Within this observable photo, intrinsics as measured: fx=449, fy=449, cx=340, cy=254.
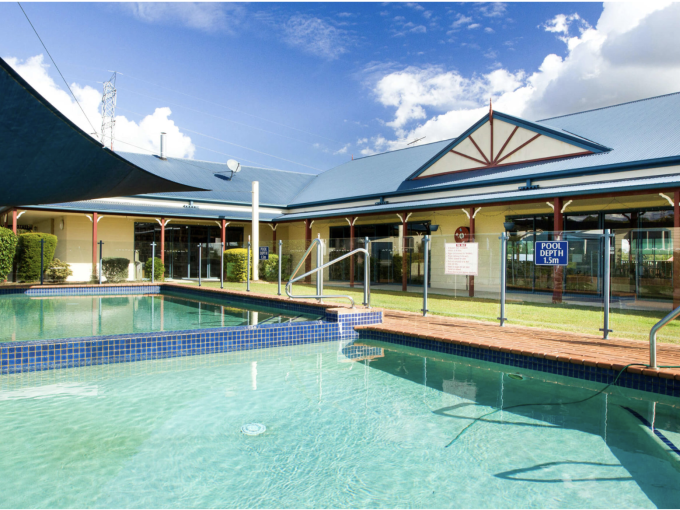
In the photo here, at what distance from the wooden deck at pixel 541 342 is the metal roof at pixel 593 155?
23.8ft

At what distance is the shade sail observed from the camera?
4223mm

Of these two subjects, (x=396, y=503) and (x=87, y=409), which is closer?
(x=396, y=503)

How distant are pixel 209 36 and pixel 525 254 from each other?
16.5 m

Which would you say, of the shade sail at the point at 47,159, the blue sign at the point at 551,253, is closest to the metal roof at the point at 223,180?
the shade sail at the point at 47,159

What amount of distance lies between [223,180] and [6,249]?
1078cm

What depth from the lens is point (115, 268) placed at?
17.1 metres

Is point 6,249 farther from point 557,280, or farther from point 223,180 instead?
point 557,280

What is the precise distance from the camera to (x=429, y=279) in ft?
30.1

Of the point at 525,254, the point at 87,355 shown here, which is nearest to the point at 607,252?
the point at 525,254

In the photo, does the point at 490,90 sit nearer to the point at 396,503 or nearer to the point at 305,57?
the point at 305,57

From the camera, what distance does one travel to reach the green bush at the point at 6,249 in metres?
13.5

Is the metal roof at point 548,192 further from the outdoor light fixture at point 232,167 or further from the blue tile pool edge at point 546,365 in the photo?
the outdoor light fixture at point 232,167

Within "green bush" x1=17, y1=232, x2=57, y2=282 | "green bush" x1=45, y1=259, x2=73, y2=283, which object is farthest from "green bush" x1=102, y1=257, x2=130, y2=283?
"green bush" x1=17, y1=232, x2=57, y2=282

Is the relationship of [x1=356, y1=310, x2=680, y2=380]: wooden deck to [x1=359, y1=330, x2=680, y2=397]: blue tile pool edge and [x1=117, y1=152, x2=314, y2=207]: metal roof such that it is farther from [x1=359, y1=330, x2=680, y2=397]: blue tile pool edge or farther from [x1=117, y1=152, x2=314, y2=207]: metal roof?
[x1=117, y1=152, x2=314, y2=207]: metal roof
